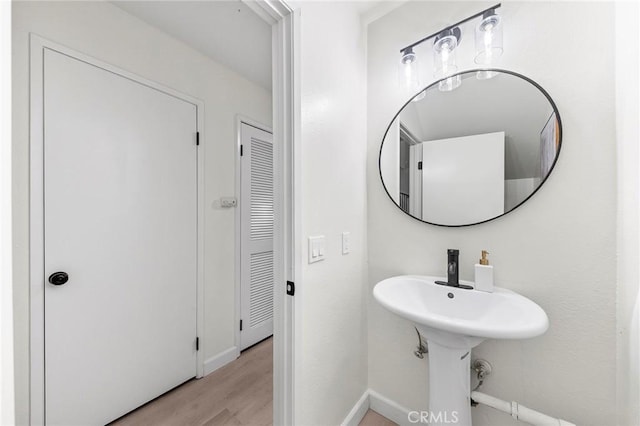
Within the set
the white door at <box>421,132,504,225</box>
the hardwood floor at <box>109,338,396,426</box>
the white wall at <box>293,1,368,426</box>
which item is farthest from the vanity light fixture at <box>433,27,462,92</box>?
the hardwood floor at <box>109,338,396,426</box>

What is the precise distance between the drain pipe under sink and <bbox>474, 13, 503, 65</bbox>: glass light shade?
150 cm

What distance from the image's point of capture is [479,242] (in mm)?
1188

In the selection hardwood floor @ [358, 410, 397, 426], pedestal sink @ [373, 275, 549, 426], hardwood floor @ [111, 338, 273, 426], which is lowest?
hardwood floor @ [111, 338, 273, 426]

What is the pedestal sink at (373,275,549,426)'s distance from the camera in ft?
2.85

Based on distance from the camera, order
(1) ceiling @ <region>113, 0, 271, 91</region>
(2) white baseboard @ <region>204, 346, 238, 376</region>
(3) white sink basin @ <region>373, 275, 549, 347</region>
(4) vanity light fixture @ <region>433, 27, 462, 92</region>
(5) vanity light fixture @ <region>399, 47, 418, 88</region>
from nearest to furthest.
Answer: (3) white sink basin @ <region>373, 275, 549, 347</region>
(4) vanity light fixture @ <region>433, 27, 462, 92</region>
(5) vanity light fixture @ <region>399, 47, 418, 88</region>
(1) ceiling @ <region>113, 0, 271, 91</region>
(2) white baseboard @ <region>204, 346, 238, 376</region>

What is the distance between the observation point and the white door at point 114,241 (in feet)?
4.06

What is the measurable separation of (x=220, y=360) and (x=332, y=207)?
5.44ft

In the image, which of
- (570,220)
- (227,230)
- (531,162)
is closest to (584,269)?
(570,220)

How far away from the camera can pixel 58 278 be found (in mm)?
1221

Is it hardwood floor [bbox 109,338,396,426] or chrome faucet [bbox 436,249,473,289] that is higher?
chrome faucet [bbox 436,249,473,289]

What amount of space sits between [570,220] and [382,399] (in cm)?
133

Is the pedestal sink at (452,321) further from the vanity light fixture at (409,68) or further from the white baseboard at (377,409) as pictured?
the vanity light fixture at (409,68)

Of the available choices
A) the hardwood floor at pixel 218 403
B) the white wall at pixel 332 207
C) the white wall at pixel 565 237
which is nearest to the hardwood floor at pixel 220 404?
the hardwood floor at pixel 218 403

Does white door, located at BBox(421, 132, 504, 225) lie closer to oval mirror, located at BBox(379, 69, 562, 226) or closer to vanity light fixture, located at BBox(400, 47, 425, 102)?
oval mirror, located at BBox(379, 69, 562, 226)
